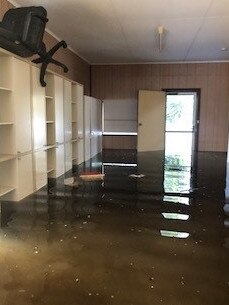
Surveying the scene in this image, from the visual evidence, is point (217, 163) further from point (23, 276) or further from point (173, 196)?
point (23, 276)

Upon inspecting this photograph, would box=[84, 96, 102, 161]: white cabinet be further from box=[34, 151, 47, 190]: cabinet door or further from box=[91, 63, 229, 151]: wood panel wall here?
box=[34, 151, 47, 190]: cabinet door

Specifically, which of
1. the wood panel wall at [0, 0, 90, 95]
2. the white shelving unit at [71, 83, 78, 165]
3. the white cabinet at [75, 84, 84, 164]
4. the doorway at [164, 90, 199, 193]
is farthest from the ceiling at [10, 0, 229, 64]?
the doorway at [164, 90, 199, 193]

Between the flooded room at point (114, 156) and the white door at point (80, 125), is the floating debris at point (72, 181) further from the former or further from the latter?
the white door at point (80, 125)

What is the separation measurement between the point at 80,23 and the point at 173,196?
3422mm

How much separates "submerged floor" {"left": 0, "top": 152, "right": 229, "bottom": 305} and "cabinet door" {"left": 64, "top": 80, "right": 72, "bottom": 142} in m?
1.30

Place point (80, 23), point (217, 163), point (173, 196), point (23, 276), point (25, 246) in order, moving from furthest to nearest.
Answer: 1. point (217, 163)
2. point (80, 23)
3. point (173, 196)
4. point (25, 246)
5. point (23, 276)

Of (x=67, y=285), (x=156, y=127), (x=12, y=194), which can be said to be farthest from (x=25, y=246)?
(x=156, y=127)

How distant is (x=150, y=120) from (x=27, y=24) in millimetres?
6054

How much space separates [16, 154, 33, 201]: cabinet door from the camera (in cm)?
383

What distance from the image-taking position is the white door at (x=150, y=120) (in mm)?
8758

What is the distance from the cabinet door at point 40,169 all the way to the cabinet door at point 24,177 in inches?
6.2

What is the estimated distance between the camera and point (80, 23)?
5.14 metres

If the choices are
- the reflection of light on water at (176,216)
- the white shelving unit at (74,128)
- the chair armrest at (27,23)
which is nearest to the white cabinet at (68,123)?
the white shelving unit at (74,128)

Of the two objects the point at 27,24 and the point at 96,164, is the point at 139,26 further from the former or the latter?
the point at 96,164
